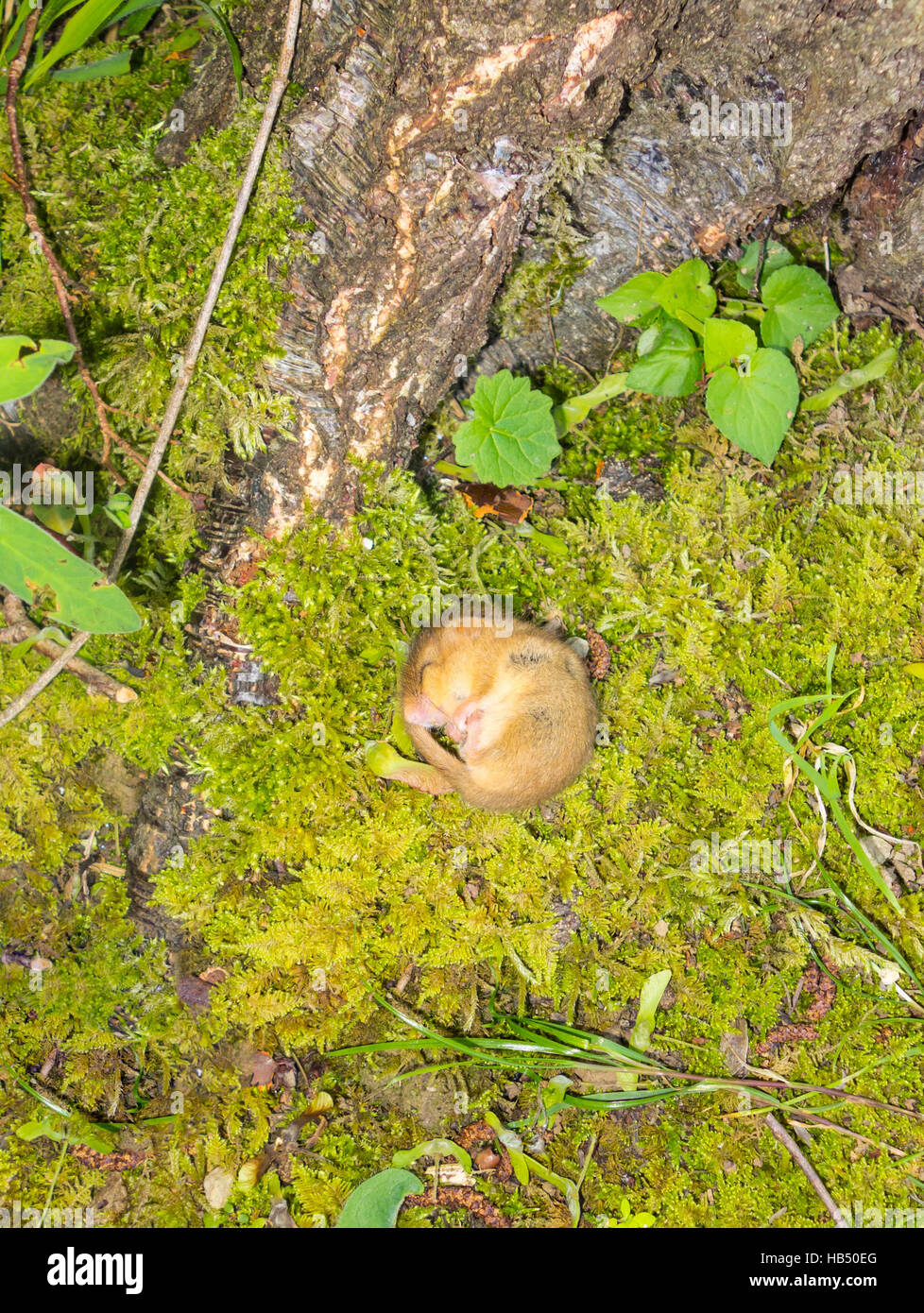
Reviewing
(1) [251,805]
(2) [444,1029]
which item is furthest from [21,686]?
(2) [444,1029]

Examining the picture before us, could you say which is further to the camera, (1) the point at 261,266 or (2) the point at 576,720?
(2) the point at 576,720

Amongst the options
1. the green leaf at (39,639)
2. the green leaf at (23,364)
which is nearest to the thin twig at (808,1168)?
the green leaf at (39,639)

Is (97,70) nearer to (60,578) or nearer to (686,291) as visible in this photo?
(60,578)

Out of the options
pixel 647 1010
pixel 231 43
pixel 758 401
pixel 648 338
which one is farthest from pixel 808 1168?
pixel 231 43

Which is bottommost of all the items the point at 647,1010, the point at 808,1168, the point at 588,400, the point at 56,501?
the point at 808,1168

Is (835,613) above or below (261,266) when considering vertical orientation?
below

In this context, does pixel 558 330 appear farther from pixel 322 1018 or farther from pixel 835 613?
pixel 322 1018

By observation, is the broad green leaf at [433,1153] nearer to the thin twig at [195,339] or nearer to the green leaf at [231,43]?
the thin twig at [195,339]
